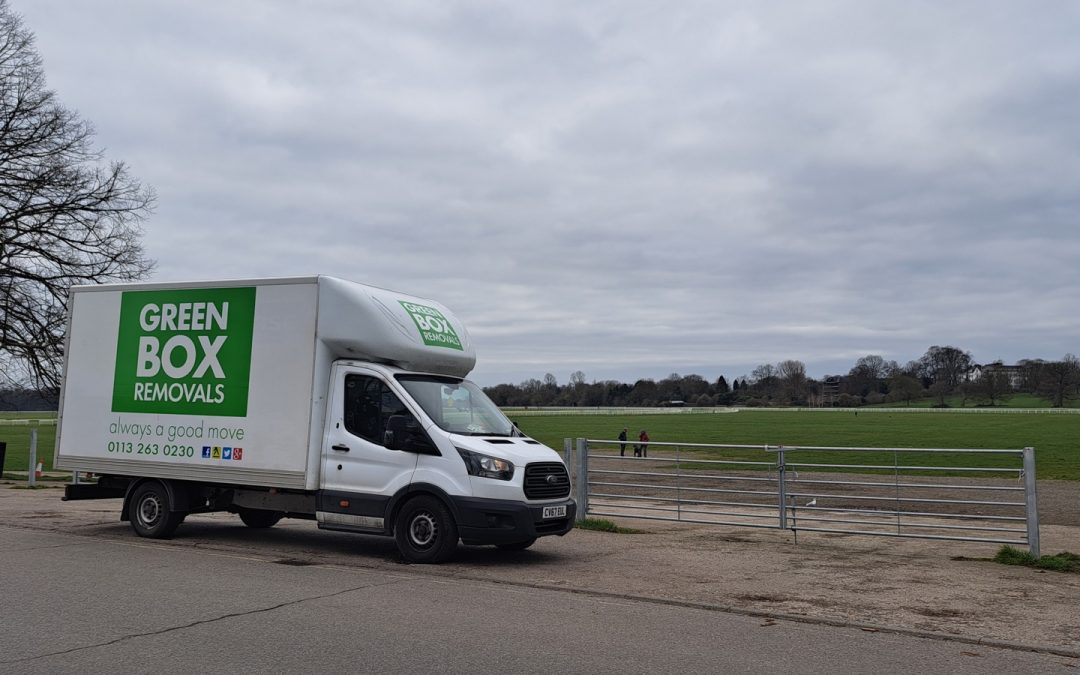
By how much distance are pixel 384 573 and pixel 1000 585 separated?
6694 millimetres

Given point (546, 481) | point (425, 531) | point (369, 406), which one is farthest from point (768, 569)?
point (369, 406)

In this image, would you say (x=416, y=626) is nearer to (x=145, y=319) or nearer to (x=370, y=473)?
(x=370, y=473)

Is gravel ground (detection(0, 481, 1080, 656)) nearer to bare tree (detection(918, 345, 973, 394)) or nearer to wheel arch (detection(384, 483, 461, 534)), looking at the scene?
wheel arch (detection(384, 483, 461, 534))

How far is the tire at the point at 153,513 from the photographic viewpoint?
12.3 metres

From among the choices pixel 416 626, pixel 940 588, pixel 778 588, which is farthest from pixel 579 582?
pixel 940 588

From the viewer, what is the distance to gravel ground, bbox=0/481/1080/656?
8234 millimetres

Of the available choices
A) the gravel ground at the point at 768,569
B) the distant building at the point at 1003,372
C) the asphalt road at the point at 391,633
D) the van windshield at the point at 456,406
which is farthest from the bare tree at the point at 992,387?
the asphalt road at the point at 391,633

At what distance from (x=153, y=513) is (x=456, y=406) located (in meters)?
4.76

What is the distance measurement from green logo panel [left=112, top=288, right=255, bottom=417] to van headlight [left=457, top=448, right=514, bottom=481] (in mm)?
3305

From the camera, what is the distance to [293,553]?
37.6 feet

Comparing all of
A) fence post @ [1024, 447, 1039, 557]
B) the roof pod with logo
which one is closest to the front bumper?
the roof pod with logo

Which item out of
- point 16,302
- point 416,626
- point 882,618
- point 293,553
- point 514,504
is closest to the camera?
point 416,626

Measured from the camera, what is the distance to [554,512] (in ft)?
35.0

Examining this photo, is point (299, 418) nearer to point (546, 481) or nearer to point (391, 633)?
point (546, 481)
